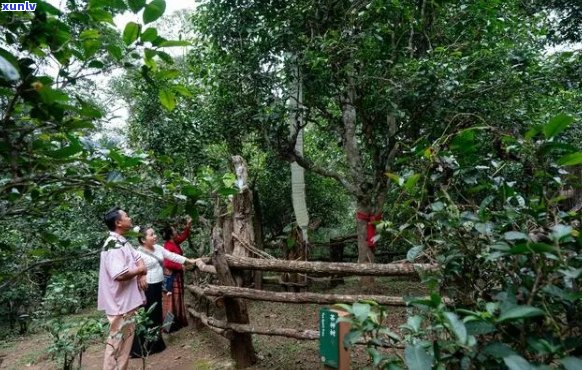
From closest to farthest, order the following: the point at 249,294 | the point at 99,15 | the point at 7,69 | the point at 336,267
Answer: the point at 7,69, the point at 99,15, the point at 336,267, the point at 249,294

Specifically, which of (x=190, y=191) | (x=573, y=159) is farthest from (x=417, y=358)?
(x=190, y=191)

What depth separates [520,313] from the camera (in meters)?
1.03

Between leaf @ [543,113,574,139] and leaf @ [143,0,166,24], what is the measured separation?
115cm

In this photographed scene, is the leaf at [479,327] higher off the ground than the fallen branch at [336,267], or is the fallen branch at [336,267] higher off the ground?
the leaf at [479,327]

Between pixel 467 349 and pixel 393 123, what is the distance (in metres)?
5.19

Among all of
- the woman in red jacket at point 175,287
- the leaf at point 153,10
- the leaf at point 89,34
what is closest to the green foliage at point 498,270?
the leaf at point 153,10

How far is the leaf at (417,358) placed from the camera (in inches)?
42.3

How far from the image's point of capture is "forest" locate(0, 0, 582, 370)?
1.15 metres

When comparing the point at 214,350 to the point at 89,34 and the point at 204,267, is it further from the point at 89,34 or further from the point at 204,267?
the point at 89,34

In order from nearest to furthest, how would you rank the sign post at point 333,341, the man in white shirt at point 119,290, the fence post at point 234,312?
the sign post at point 333,341 < the man in white shirt at point 119,290 < the fence post at point 234,312

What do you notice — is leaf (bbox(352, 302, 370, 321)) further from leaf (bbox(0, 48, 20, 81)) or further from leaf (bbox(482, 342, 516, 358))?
leaf (bbox(0, 48, 20, 81))

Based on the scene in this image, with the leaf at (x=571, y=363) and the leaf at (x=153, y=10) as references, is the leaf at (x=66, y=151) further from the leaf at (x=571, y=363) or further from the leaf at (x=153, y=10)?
the leaf at (x=571, y=363)

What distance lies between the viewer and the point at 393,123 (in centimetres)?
599

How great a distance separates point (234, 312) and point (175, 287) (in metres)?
1.92
